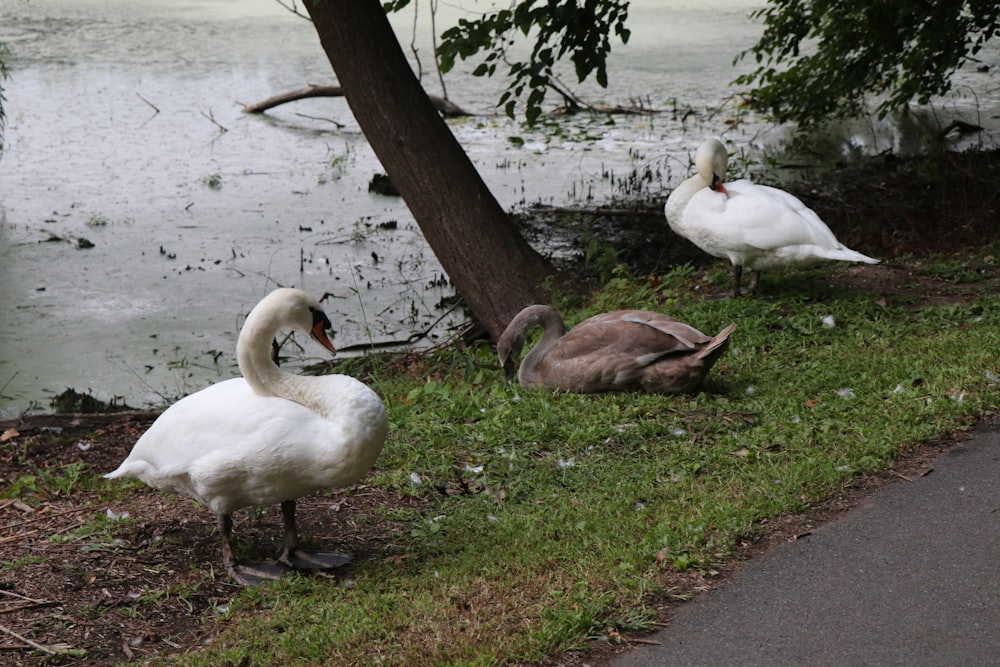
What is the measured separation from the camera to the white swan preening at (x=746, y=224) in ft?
23.7

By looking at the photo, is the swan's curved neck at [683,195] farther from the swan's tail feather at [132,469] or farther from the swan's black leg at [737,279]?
the swan's tail feather at [132,469]

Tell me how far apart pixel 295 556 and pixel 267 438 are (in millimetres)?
608

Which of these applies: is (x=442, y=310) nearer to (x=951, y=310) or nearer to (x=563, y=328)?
(x=563, y=328)

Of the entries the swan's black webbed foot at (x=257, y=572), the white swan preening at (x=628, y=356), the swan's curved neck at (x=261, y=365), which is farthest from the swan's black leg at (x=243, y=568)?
the white swan preening at (x=628, y=356)

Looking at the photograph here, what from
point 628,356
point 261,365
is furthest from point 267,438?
point 628,356

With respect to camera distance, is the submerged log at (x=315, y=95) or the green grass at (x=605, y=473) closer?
the green grass at (x=605, y=473)

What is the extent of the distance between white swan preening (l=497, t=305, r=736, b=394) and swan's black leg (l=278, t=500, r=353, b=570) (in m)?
2.09

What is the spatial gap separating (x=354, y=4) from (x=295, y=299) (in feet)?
14.2

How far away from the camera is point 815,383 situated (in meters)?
6.08

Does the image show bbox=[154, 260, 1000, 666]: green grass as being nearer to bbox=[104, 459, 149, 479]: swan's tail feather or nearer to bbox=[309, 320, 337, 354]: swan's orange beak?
bbox=[104, 459, 149, 479]: swan's tail feather

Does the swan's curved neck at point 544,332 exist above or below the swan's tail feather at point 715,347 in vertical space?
below

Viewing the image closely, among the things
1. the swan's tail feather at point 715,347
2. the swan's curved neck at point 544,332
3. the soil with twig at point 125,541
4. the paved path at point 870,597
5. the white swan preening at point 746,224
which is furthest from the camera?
the white swan preening at point 746,224

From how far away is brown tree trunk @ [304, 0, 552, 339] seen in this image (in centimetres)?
817

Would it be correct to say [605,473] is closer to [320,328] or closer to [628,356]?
[628,356]
